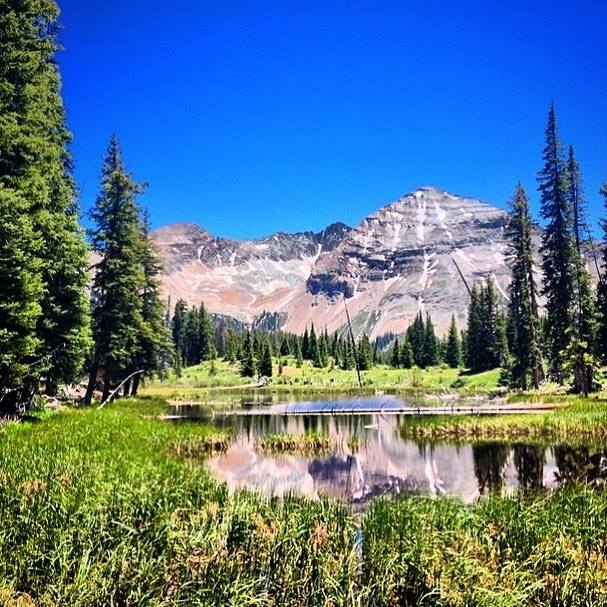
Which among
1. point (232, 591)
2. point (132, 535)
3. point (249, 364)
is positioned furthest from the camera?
point (249, 364)

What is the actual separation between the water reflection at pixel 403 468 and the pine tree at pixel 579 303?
811 inches

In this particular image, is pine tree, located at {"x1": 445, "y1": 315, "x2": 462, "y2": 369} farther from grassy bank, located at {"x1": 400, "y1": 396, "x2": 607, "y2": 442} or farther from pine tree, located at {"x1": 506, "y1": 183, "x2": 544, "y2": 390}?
grassy bank, located at {"x1": 400, "y1": 396, "x2": 607, "y2": 442}

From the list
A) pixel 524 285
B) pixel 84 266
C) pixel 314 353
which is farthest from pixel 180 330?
pixel 84 266

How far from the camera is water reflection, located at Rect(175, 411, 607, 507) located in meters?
15.5

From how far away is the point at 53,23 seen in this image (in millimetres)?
25672

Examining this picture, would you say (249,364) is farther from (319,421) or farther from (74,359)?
(74,359)

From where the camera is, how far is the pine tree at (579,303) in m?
41.9

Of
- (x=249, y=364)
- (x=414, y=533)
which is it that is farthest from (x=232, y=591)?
(x=249, y=364)

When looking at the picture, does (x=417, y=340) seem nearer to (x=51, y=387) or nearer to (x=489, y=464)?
(x=51, y=387)

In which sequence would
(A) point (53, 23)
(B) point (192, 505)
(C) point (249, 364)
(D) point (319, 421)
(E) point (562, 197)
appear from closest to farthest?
(B) point (192, 505) < (A) point (53, 23) < (D) point (319, 421) < (E) point (562, 197) < (C) point (249, 364)

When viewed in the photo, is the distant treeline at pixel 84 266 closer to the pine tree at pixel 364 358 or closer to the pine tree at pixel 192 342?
the pine tree at pixel 364 358

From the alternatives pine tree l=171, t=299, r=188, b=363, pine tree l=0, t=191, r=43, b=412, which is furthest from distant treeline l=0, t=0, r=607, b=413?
pine tree l=171, t=299, r=188, b=363

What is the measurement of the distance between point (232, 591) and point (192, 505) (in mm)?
3242

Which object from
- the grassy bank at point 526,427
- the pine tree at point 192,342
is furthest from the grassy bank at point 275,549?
the pine tree at point 192,342
